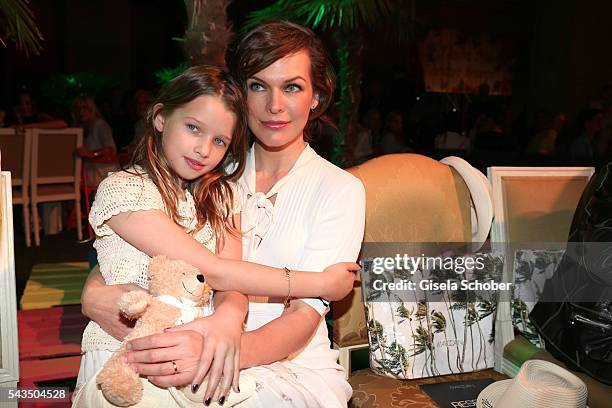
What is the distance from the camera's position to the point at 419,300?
1.98 meters

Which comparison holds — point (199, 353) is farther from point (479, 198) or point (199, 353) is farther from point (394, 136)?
point (394, 136)

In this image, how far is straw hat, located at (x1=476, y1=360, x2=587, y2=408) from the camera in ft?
5.23

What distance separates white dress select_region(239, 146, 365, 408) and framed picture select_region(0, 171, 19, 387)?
66 centimetres

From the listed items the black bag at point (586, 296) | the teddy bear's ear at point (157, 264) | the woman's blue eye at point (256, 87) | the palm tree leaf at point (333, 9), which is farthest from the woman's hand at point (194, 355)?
the palm tree leaf at point (333, 9)

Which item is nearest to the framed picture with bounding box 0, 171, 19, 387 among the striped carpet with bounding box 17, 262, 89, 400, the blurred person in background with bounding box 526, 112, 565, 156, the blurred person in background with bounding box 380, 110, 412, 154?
the striped carpet with bounding box 17, 262, 89, 400

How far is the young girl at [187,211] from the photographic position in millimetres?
1540

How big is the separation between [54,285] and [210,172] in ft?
11.1

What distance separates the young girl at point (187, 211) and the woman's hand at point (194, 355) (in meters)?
0.06

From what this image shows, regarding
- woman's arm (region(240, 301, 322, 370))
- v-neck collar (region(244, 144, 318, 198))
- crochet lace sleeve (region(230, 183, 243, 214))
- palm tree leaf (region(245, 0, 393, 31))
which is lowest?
woman's arm (region(240, 301, 322, 370))

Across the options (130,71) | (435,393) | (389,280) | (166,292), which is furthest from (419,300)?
(130,71)

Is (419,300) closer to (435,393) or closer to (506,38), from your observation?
(435,393)

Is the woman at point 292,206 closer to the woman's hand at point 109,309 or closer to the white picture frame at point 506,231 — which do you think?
the woman's hand at point 109,309

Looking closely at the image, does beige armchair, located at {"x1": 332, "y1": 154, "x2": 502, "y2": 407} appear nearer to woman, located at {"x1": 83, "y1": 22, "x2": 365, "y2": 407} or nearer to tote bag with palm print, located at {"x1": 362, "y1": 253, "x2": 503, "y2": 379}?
tote bag with palm print, located at {"x1": 362, "y1": 253, "x2": 503, "y2": 379}

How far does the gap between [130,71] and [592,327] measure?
37.4ft
